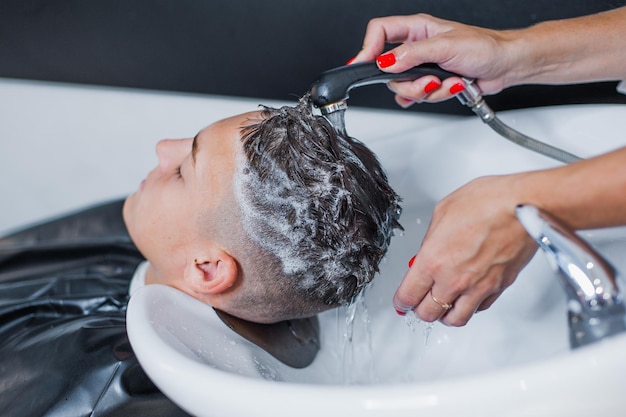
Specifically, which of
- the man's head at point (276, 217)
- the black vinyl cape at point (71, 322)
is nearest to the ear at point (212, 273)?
the man's head at point (276, 217)

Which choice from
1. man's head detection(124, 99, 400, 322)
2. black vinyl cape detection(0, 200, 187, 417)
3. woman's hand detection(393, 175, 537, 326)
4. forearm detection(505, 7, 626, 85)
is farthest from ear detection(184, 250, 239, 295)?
forearm detection(505, 7, 626, 85)

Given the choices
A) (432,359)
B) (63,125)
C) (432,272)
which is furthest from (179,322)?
(63,125)

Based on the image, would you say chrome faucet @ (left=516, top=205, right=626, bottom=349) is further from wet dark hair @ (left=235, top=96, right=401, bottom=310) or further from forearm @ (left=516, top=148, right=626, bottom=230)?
wet dark hair @ (left=235, top=96, right=401, bottom=310)

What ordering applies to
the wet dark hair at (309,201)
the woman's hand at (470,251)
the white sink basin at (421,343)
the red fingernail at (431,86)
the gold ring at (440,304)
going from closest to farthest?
the white sink basin at (421,343) → the woman's hand at (470,251) → the gold ring at (440,304) → the wet dark hair at (309,201) → the red fingernail at (431,86)

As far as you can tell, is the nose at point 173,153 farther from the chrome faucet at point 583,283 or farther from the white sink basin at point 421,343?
the chrome faucet at point 583,283

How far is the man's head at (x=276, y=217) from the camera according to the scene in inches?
47.9

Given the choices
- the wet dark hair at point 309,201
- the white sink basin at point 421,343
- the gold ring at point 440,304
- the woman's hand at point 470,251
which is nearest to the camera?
the white sink basin at point 421,343

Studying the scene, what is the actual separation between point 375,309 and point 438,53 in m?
0.63

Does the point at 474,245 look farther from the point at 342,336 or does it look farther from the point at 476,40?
the point at 342,336

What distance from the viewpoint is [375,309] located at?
5.32 ft

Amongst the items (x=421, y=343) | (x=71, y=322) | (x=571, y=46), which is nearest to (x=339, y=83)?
(x=571, y=46)

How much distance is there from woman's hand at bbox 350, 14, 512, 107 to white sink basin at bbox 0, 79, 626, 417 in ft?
0.72

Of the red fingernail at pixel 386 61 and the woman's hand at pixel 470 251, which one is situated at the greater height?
the red fingernail at pixel 386 61

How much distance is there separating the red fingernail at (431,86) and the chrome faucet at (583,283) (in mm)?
542
